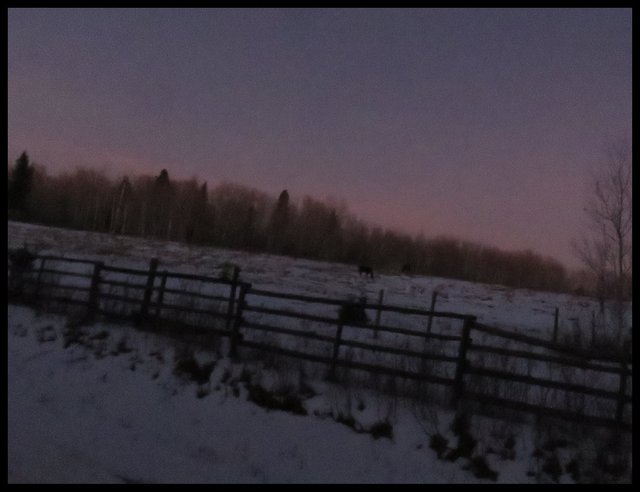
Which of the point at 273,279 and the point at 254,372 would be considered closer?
the point at 254,372

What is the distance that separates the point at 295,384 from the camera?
830 cm

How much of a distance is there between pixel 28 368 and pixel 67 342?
1.24 meters

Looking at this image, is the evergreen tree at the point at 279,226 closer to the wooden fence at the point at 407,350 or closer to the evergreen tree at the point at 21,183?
the evergreen tree at the point at 21,183

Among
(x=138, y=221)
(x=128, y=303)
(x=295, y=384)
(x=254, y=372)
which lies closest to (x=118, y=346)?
(x=128, y=303)

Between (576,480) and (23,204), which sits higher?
(23,204)

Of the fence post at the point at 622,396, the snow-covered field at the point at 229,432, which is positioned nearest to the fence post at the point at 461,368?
the snow-covered field at the point at 229,432

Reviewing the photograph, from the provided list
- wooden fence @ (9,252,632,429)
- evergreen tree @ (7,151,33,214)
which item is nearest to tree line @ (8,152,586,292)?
evergreen tree @ (7,151,33,214)

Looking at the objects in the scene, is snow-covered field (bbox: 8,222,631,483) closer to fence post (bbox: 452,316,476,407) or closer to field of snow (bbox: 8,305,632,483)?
field of snow (bbox: 8,305,632,483)

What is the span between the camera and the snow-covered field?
6160mm

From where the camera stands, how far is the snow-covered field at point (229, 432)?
616 cm

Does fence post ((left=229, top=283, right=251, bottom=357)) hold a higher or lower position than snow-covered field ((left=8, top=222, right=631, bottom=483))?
higher

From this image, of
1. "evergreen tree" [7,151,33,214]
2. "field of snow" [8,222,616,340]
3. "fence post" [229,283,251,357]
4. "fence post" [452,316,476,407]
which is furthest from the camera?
"evergreen tree" [7,151,33,214]

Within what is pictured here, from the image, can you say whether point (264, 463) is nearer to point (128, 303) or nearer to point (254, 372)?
point (254, 372)

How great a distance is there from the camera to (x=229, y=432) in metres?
7.19
